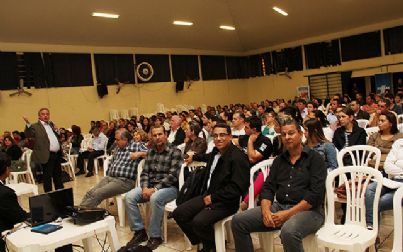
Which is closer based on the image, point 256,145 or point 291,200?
point 291,200

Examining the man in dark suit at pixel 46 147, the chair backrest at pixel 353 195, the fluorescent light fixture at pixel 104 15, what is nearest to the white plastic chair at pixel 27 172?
the man in dark suit at pixel 46 147

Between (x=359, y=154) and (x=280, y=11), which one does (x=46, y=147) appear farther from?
(x=280, y=11)

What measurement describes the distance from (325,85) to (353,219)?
12.6 m

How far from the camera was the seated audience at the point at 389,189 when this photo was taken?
2891 mm

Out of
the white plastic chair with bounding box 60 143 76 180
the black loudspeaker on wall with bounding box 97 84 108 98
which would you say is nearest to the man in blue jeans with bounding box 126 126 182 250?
the white plastic chair with bounding box 60 143 76 180

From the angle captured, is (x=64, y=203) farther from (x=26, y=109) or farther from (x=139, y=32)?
(x=139, y=32)

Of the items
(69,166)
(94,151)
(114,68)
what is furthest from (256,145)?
(114,68)

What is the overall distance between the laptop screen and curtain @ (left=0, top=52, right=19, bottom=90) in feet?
29.5

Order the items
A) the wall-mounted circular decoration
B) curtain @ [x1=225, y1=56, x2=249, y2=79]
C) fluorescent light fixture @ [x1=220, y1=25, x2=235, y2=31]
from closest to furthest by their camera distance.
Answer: fluorescent light fixture @ [x1=220, y1=25, x2=235, y2=31], the wall-mounted circular decoration, curtain @ [x1=225, y1=56, x2=249, y2=79]

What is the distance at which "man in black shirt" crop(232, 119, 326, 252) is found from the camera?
2557mm

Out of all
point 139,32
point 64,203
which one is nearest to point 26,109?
point 139,32

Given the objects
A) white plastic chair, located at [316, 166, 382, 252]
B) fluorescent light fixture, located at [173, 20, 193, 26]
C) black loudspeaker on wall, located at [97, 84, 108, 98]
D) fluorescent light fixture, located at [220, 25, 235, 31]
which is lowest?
white plastic chair, located at [316, 166, 382, 252]

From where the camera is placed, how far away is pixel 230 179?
3150 millimetres

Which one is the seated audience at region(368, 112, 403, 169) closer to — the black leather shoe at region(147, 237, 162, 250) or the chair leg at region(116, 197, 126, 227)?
the black leather shoe at region(147, 237, 162, 250)
